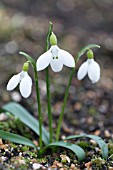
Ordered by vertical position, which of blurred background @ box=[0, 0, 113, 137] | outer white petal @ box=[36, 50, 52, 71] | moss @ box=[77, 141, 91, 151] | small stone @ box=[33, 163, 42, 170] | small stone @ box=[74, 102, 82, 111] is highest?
blurred background @ box=[0, 0, 113, 137]

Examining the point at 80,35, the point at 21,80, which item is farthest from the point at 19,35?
the point at 21,80

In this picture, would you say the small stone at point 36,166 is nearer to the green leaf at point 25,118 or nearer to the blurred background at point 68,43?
the green leaf at point 25,118

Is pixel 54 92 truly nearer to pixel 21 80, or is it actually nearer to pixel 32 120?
pixel 32 120

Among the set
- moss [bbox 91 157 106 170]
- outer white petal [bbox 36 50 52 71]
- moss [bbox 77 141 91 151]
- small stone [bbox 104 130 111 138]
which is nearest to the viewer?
outer white petal [bbox 36 50 52 71]

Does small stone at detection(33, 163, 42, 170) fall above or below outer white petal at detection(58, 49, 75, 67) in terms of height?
below

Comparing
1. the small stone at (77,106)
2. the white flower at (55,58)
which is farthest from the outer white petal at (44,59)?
the small stone at (77,106)

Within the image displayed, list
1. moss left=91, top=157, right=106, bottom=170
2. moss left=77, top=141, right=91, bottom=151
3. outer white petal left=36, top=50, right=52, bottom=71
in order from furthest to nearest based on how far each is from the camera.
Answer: moss left=77, top=141, right=91, bottom=151 → moss left=91, top=157, right=106, bottom=170 → outer white petal left=36, top=50, right=52, bottom=71

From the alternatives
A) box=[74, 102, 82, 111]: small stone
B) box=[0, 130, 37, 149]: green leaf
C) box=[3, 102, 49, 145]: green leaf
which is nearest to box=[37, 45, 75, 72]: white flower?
box=[0, 130, 37, 149]: green leaf

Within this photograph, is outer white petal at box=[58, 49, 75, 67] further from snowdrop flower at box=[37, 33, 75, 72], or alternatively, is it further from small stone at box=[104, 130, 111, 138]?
small stone at box=[104, 130, 111, 138]

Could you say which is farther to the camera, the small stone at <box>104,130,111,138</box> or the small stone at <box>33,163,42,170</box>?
the small stone at <box>104,130,111,138</box>
